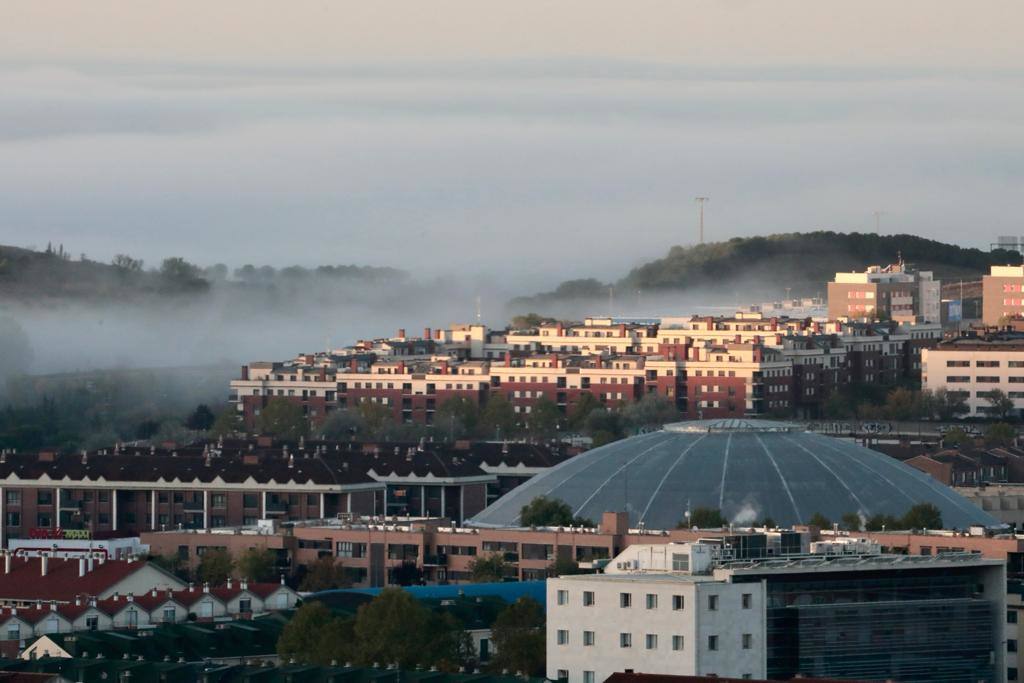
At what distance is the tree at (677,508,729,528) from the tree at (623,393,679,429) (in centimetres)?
4344

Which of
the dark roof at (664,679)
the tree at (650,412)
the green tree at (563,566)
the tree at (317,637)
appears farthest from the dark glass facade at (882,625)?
the tree at (650,412)

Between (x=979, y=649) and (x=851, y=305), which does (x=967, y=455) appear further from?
(x=851, y=305)

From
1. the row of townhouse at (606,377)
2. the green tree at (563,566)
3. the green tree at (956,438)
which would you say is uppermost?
the row of townhouse at (606,377)

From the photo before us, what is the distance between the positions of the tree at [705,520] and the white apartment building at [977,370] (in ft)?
181

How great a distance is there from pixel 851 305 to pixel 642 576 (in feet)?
388

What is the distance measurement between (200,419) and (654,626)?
278 feet

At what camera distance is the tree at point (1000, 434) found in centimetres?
11550

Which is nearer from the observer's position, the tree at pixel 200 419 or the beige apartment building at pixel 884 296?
the tree at pixel 200 419

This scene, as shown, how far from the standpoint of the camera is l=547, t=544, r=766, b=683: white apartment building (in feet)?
168

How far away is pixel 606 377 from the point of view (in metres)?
135

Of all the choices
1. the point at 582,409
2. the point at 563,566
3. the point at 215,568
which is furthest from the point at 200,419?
the point at 563,566

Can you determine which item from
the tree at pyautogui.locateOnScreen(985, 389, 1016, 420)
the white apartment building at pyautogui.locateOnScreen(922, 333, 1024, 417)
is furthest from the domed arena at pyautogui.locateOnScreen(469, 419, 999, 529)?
the white apartment building at pyautogui.locateOnScreen(922, 333, 1024, 417)

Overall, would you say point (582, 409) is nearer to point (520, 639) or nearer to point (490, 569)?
point (490, 569)

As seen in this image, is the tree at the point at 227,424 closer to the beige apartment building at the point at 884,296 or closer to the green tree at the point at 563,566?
the beige apartment building at the point at 884,296
